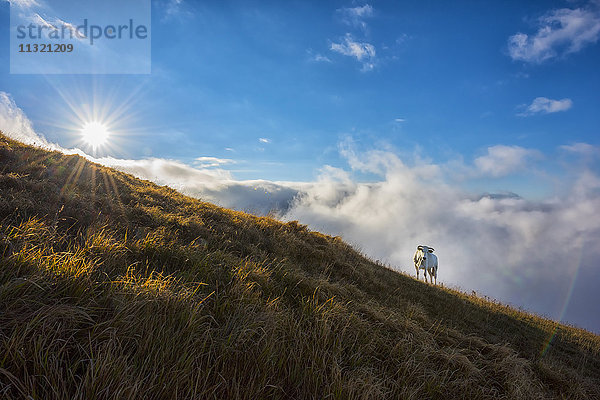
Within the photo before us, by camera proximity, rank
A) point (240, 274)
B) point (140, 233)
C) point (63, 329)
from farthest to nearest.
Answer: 1. point (140, 233)
2. point (240, 274)
3. point (63, 329)

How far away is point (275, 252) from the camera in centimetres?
695

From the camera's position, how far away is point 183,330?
2605 mm

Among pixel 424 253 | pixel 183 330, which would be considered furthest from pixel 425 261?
pixel 183 330

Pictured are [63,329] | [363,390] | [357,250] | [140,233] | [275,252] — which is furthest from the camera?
[357,250]

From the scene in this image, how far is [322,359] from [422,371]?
1372mm

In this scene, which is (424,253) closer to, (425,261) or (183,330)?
(425,261)

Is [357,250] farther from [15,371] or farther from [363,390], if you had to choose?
[15,371]

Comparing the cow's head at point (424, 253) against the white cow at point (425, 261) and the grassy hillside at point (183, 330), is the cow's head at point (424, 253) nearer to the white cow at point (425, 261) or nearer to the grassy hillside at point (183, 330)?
the white cow at point (425, 261)

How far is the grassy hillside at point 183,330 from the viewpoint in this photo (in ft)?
6.85

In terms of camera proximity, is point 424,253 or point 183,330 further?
point 424,253

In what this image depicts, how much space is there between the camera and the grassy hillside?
82.2 inches

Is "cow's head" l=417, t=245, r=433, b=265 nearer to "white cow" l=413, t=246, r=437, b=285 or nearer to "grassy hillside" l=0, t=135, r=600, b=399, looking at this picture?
"white cow" l=413, t=246, r=437, b=285

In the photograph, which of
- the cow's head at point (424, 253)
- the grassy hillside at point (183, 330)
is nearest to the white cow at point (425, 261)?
the cow's head at point (424, 253)

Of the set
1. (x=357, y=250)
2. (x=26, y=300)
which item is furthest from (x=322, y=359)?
(x=357, y=250)
